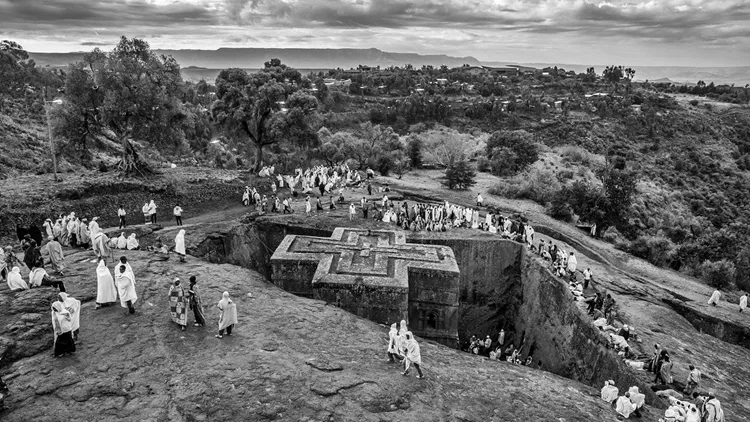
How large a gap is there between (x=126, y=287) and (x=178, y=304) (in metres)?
1.44

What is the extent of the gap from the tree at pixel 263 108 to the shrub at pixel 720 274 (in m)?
23.6

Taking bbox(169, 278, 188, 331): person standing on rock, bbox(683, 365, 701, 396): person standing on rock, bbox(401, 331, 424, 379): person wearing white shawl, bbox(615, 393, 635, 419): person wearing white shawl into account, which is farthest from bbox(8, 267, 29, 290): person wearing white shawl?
bbox(683, 365, 701, 396): person standing on rock

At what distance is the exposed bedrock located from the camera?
59.8ft

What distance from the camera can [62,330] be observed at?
9414 millimetres

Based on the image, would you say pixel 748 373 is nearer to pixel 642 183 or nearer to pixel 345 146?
pixel 345 146

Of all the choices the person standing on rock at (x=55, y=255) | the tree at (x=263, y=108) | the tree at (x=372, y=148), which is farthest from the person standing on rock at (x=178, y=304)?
the tree at (x=372, y=148)

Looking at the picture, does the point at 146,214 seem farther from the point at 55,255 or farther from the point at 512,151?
the point at 512,151

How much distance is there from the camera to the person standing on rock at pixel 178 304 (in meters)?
10.9

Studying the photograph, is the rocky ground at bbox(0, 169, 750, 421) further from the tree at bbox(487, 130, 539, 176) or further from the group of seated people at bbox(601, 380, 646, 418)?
the tree at bbox(487, 130, 539, 176)

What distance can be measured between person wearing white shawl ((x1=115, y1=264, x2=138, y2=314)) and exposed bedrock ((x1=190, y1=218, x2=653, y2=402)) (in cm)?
678

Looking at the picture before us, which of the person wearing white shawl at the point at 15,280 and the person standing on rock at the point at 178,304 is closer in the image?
the person standing on rock at the point at 178,304

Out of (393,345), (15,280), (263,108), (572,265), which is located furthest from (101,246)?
(572,265)

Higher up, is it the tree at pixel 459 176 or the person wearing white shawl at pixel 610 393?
the tree at pixel 459 176

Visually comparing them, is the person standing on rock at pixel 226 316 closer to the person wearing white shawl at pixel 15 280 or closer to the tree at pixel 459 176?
the person wearing white shawl at pixel 15 280
